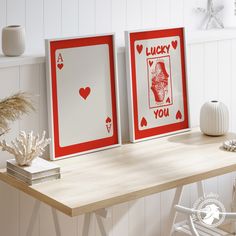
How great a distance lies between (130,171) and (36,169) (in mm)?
425

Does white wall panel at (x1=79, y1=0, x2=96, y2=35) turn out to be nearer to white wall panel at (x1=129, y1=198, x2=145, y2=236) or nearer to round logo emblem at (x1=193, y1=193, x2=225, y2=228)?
white wall panel at (x1=129, y1=198, x2=145, y2=236)

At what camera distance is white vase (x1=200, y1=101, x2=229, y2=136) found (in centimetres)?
359

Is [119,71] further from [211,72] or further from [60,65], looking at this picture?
[211,72]

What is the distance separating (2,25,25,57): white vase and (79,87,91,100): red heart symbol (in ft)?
1.10

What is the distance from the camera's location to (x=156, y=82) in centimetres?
359

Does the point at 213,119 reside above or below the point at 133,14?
below

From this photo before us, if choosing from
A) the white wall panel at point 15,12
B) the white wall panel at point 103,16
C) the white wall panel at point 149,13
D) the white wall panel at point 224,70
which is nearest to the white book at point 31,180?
the white wall panel at point 15,12

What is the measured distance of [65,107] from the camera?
3225 mm

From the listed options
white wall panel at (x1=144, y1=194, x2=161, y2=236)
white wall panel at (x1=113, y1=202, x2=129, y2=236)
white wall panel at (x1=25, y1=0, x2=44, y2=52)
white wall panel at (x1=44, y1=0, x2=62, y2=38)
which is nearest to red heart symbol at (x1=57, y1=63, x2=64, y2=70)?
white wall panel at (x1=25, y1=0, x2=44, y2=52)

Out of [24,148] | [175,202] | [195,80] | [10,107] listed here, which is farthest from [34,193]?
[195,80]

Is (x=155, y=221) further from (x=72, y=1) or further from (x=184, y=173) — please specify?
(x=72, y=1)

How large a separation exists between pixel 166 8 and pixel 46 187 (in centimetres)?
151

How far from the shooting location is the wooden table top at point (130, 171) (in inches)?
109

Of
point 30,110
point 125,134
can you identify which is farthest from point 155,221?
point 30,110
